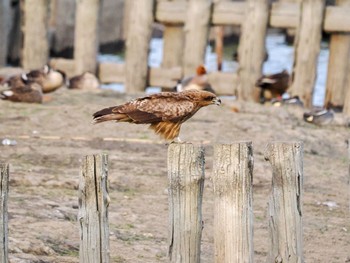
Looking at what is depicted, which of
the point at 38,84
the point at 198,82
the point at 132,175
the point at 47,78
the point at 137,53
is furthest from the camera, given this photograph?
the point at 137,53

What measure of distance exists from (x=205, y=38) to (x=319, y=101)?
3592 mm

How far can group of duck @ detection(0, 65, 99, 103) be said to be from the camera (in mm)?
14250

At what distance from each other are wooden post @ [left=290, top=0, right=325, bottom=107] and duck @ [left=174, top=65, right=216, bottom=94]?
52.3 inches

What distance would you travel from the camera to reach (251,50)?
16406 mm

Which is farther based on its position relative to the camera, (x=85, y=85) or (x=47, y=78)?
(x=85, y=85)

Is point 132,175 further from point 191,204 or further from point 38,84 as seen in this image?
point 38,84

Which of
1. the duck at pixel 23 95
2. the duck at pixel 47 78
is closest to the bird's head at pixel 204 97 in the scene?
the duck at pixel 23 95

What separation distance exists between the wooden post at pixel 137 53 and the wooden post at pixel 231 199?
1052cm

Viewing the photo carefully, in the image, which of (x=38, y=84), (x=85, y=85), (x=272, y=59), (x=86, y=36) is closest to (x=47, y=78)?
(x=38, y=84)

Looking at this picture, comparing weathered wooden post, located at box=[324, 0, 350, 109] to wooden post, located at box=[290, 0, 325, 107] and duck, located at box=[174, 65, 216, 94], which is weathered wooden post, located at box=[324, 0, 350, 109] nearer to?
wooden post, located at box=[290, 0, 325, 107]

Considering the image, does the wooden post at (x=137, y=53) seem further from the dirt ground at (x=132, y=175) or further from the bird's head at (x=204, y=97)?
the bird's head at (x=204, y=97)

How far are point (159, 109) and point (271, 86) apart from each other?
862 cm

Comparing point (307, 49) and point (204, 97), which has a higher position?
point (204, 97)

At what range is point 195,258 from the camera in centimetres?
630
